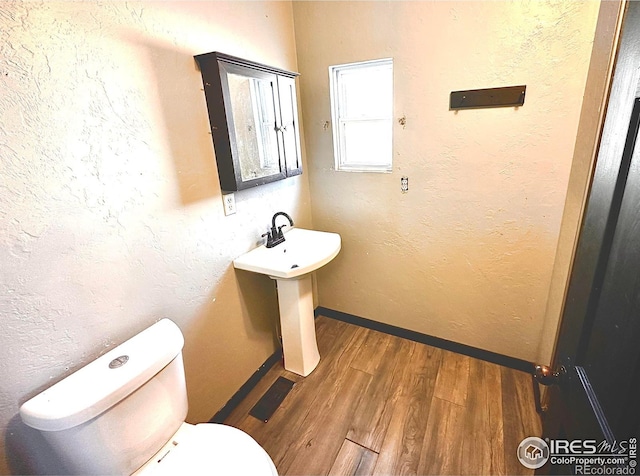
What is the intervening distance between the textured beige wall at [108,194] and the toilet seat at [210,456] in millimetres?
365

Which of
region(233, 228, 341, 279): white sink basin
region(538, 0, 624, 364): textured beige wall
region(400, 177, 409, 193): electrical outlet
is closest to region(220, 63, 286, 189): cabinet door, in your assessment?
region(233, 228, 341, 279): white sink basin

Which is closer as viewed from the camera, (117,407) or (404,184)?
(117,407)

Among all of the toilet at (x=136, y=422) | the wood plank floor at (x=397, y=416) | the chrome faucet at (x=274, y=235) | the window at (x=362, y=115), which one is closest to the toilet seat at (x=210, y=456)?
the toilet at (x=136, y=422)

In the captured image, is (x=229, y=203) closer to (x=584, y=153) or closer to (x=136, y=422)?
(x=136, y=422)

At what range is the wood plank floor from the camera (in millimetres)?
1395

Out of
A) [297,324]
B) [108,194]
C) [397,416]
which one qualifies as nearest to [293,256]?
[297,324]

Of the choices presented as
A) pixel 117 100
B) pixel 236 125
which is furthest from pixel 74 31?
pixel 236 125

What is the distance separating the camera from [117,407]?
0.91 meters

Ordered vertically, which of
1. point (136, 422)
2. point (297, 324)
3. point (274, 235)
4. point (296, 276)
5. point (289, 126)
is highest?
point (289, 126)

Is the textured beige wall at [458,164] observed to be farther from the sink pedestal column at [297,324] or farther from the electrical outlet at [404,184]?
the sink pedestal column at [297,324]

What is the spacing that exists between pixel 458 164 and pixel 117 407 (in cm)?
186

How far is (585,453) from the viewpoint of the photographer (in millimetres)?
624

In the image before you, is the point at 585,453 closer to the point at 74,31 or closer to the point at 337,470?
the point at 337,470

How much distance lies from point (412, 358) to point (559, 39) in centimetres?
188
